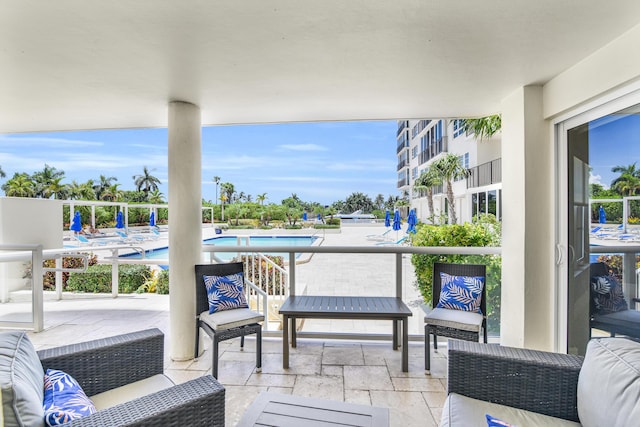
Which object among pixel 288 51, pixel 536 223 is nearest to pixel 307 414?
pixel 288 51

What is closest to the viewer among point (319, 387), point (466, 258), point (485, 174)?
point (319, 387)

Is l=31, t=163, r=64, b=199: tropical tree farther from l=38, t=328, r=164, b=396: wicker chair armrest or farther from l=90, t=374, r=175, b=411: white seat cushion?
l=90, t=374, r=175, b=411: white seat cushion

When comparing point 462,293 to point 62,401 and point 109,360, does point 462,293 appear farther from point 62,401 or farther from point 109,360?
point 62,401

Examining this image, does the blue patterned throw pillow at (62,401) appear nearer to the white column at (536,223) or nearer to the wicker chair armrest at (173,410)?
the wicker chair armrest at (173,410)

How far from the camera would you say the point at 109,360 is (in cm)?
188

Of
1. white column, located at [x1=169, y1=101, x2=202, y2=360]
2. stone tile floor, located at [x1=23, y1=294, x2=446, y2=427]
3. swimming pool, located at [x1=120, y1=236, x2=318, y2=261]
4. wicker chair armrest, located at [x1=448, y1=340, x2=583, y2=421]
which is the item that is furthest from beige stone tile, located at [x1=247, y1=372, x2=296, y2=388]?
swimming pool, located at [x1=120, y1=236, x2=318, y2=261]

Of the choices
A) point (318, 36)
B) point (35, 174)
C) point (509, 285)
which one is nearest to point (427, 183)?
point (509, 285)

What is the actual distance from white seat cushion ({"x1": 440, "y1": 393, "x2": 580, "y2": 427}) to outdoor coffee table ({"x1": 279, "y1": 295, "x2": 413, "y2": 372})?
112 centimetres

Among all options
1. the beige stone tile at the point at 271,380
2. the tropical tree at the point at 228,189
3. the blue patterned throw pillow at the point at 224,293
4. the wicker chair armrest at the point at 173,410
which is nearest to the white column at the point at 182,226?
the blue patterned throw pillow at the point at 224,293

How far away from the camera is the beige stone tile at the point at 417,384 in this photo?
2713 mm

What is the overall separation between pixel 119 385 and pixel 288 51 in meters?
2.36

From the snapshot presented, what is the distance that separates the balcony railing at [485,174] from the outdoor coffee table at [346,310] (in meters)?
9.14

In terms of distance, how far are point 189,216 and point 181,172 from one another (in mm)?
455

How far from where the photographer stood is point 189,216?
3.33 meters
